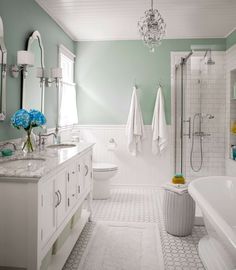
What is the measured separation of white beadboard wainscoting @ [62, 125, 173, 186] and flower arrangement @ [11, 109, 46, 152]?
7.04 ft

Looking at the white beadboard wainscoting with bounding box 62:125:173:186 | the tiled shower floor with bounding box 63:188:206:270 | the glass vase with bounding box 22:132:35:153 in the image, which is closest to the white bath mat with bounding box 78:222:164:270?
the tiled shower floor with bounding box 63:188:206:270

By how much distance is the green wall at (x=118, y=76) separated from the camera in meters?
4.50

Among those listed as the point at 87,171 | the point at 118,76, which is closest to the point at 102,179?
the point at 87,171

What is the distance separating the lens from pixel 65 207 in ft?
6.88

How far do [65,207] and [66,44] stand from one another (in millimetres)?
2926

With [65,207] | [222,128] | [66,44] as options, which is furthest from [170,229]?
[66,44]

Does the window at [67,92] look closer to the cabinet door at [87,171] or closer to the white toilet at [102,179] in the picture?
the white toilet at [102,179]

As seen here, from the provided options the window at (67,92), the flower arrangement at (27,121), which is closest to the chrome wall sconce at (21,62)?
the flower arrangement at (27,121)

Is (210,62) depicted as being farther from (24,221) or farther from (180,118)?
(24,221)

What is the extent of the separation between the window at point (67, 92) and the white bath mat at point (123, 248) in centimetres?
179

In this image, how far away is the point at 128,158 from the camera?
181 inches

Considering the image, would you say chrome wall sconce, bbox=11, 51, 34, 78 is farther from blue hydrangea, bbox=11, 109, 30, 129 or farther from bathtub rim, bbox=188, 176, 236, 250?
bathtub rim, bbox=188, 176, 236, 250

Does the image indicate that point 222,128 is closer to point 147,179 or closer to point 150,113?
point 150,113

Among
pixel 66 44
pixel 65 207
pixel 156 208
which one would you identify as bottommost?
pixel 156 208
